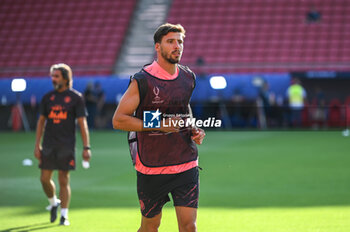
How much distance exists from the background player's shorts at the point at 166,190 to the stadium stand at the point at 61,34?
24.1 meters

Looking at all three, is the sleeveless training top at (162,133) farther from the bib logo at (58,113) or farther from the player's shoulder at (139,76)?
the bib logo at (58,113)

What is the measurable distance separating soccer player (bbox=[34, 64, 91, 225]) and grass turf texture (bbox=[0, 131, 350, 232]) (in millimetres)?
593

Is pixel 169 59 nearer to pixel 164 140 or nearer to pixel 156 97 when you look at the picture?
pixel 156 97

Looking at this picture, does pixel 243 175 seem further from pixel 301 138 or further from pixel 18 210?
pixel 301 138

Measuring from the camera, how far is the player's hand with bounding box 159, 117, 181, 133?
501 centimetres

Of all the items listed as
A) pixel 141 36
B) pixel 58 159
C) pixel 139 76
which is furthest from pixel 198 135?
pixel 141 36

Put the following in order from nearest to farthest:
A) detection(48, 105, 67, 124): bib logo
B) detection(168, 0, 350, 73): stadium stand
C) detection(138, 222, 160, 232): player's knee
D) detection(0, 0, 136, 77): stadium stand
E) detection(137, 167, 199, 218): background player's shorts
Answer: detection(137, 167, 199, 218): background player's shorts
detection(138, 222, 160, 232): player's knee
detection(48, 105, 67, 124): bib logo
detection(168, 0, 350, 73): stadium stand
detection(0, 0, 136, 77): stadium stand

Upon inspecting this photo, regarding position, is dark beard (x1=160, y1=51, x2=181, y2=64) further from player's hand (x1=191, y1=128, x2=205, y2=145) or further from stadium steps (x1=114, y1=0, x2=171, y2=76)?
stadium steps (x1=114, y1=0, x2=171, y2=76)

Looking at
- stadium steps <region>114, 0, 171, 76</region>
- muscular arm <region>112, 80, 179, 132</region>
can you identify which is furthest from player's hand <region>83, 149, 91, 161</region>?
stadium steps <region>114, 0, 171, 76</region>

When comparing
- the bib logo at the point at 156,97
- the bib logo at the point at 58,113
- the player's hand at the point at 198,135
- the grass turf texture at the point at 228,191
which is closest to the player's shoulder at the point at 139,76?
the bib logo at the point at 156,97

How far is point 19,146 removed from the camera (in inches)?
772

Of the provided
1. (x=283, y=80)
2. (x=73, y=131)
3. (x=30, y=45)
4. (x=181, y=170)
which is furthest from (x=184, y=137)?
(x=30, y=45)

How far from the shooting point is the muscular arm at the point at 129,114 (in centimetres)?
506

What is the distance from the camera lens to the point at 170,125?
5.02 meters
